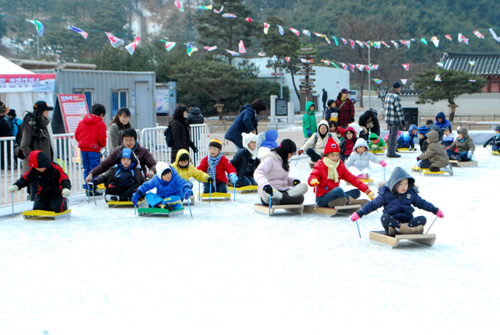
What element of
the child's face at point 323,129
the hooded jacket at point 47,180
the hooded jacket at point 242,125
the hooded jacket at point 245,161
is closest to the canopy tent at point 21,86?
the hooded jacket at point 242,125

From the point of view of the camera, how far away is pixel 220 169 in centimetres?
1025

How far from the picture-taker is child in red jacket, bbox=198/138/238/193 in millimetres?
10070

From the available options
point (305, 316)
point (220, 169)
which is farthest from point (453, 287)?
point (220, 169)

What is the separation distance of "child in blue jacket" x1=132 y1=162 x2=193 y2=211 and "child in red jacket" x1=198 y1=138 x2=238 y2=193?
1.44m

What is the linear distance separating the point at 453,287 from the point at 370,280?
2.19ft

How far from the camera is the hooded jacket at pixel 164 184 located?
335 inches

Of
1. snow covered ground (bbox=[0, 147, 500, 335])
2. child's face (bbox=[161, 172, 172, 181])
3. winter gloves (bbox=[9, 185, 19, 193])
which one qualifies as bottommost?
snow covered ground (bbox=[0, 147, 500, 335])

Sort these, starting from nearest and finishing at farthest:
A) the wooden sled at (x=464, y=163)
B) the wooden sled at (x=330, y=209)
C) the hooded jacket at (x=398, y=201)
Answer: the hooded jacket at (x=398, y=201) → the wooden sled at (x=330, y=209) → the wooden sled at (x=464, y=163)

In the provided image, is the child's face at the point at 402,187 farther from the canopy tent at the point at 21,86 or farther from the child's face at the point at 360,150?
the canopy tent at the point at 21,86

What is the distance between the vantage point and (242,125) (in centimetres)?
1179

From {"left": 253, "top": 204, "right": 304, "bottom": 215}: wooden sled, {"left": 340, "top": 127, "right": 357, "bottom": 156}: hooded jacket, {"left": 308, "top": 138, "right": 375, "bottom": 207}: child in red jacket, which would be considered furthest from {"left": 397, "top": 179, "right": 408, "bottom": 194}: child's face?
{"left": 340, "top": 127, "right": 357, "bottom": 156}: hooded jacket

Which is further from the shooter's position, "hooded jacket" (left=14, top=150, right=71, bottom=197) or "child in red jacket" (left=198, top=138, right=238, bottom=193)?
"child in red jacket" (left=198, top=138, right=238, bottom=193)

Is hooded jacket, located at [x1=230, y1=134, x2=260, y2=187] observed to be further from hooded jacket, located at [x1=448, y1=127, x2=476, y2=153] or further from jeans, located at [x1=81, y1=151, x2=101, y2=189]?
hooded jacket, located at [x1=448, y1=127, x2=476, y2=153]

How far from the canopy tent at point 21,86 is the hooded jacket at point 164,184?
7872mm
